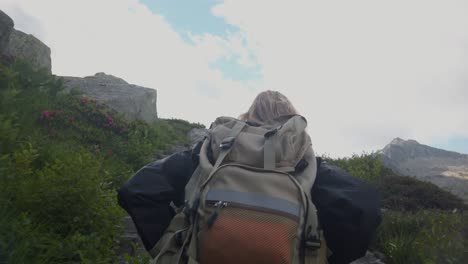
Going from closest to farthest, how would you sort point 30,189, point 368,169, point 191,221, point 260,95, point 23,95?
1. point 191,221
2. point 260,95
3. point 30,189
4. point 23,95
5. point 368,169

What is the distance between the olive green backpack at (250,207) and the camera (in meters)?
2.51

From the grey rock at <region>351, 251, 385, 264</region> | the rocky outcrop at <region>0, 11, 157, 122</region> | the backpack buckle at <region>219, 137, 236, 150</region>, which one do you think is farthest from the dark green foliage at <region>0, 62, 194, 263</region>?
the rocky outcrop at <region>0, 11, 157, 122</region>

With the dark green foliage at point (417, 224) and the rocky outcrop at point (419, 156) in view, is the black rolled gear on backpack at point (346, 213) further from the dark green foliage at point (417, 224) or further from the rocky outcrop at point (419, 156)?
the rocky outcrop at point (419, 156)

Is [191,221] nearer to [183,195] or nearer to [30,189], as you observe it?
[183,195]

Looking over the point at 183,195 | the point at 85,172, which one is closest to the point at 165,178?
the point at 183,195

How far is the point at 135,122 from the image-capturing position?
14367 millimetres

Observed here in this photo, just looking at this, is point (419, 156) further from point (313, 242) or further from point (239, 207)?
point (239, 207)

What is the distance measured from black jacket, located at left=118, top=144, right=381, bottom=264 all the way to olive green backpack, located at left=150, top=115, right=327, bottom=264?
0.15 metres

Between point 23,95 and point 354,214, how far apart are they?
876cm

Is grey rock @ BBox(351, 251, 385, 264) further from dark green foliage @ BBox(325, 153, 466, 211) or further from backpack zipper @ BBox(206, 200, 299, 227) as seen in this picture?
backpack zipper @ BBox(206, 200, 299, 227)

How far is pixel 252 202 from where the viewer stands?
2611 mm

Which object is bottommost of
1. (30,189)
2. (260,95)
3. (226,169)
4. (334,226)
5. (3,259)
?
(3,259)

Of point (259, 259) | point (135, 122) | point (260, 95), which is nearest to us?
point (259, 259)

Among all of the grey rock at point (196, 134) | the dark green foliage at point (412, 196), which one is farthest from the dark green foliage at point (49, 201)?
the grey rock at point (196, 134)
